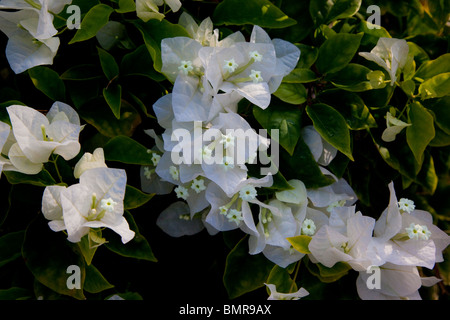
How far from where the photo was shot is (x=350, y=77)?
2.75 feet

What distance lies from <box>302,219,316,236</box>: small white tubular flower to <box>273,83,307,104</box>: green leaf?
0.63 ft

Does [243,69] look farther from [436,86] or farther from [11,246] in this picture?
[11,246]

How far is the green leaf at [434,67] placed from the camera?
0.85m

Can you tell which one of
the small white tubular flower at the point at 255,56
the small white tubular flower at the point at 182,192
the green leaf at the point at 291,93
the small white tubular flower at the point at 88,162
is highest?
the small white tubular flower at the point at 255,56

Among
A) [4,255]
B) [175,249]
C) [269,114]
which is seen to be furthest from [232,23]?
[4,255]

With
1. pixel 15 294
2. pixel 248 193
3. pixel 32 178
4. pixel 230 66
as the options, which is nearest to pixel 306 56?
pixel 230 66

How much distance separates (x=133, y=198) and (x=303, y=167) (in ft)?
0.90

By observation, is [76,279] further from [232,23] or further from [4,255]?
[232,23]

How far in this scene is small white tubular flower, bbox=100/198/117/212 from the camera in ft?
2.24

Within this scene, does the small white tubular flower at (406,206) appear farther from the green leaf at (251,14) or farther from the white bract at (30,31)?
the white bract at (30,31)

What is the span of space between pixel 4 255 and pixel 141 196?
24cm

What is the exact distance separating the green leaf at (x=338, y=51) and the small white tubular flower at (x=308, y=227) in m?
0.25

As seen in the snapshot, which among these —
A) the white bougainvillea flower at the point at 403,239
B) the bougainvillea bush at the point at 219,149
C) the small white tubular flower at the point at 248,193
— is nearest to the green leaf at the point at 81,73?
the bougainvillea bush at the point at 219,149

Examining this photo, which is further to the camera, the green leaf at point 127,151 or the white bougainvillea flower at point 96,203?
the green leaf at point 127,151
